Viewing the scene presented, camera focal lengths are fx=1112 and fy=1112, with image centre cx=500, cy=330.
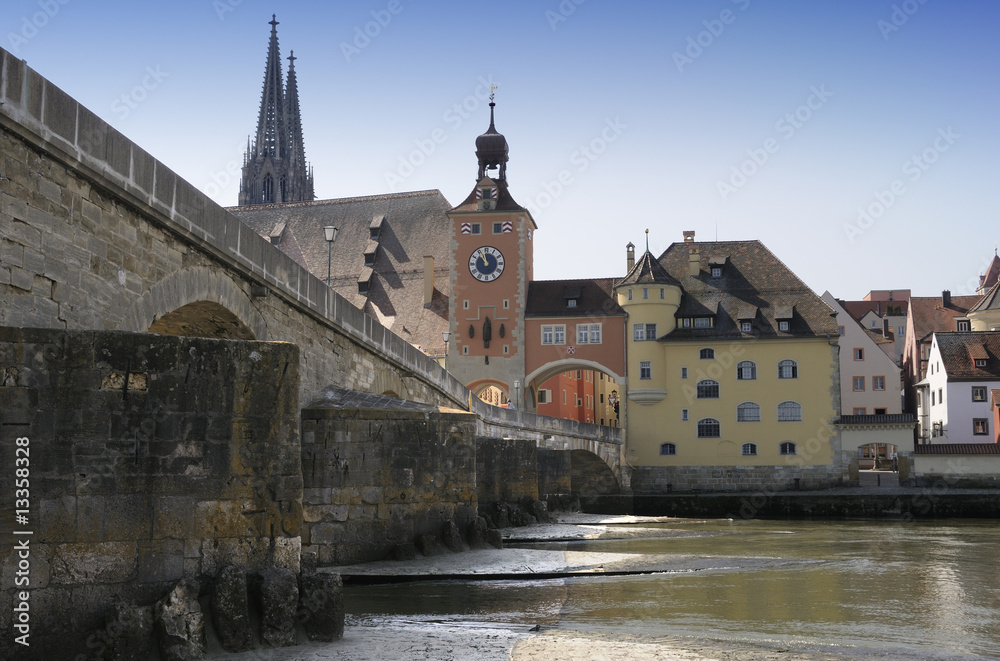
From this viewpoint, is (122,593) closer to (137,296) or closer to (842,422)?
(137,296)

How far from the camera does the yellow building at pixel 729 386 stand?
175 ft

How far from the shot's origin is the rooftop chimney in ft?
205

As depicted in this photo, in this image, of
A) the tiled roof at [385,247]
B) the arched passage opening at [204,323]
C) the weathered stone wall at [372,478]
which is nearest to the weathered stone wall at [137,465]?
the arched passage opening at [204,323]

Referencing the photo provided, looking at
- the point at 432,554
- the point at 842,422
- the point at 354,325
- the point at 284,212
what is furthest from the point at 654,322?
the point at 432,554

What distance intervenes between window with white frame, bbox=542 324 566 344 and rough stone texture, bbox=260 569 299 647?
48164 millimetres

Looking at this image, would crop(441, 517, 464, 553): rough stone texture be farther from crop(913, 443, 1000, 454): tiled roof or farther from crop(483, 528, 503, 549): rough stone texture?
crop(913, 443, 1000, 454): tiled roof

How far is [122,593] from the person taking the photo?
24.0 ft

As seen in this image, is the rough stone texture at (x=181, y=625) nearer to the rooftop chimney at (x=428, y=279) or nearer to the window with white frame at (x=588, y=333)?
the window with white frame at (x=588, y=333)

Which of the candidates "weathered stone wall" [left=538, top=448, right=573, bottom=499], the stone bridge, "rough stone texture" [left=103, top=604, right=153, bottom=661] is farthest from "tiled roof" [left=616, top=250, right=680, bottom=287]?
"rough stone texture" [left=103, top=604, right=153, bottom=661]

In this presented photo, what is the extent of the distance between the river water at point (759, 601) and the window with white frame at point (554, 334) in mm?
35928

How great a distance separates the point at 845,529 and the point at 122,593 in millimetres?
27683

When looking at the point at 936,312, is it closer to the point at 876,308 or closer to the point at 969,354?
the point at 876,308

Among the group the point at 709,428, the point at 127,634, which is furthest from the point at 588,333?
the point at 127,634

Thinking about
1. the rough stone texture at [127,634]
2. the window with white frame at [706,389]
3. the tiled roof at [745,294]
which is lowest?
the rough stone texture at [127,634]
